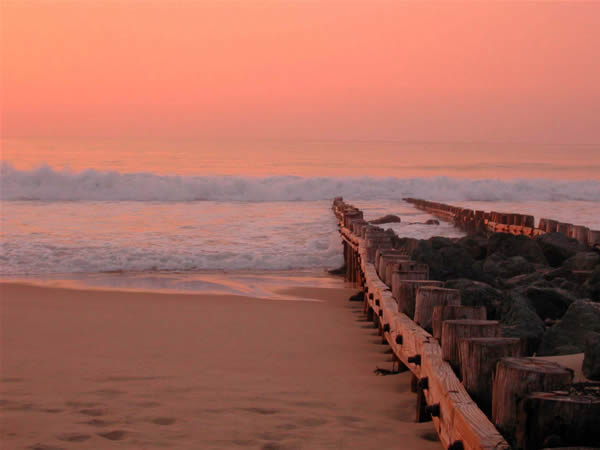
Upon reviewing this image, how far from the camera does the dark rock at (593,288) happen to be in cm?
765

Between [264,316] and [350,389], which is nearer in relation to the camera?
[350,389]

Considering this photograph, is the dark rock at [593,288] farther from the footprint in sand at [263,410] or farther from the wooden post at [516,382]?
the wooden post at [516,382]

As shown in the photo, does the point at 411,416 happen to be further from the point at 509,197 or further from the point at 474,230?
the point at 509,197

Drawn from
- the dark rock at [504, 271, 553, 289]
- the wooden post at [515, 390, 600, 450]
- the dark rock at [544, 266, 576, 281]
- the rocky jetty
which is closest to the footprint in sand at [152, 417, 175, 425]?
the rocky jetty

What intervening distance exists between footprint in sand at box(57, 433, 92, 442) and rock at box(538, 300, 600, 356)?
9.91 ft

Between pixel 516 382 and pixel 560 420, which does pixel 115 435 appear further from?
pixel 560 420

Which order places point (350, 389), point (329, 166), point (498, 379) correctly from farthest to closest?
point (329, 166), point (350, 389), point (498, 379)

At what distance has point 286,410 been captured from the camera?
4469 millimetres

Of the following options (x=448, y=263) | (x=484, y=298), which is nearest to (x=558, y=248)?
(x=448, y=263)

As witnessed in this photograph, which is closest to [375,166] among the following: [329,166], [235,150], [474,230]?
[329,166]

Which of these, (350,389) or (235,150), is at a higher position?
(235,150)

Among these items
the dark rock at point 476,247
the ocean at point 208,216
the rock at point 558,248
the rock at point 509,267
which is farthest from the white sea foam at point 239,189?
the rock at point 509,267

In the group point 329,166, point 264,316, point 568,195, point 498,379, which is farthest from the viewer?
point 329,166

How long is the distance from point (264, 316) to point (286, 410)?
138 inches
